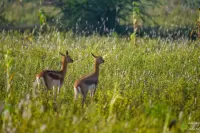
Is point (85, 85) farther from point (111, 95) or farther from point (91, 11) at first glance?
point (91, 11)

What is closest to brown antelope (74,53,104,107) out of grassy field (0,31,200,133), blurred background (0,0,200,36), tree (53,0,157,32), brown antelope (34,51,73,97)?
grassy field (0,31,200,133)

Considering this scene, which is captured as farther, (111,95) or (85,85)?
(85,85)

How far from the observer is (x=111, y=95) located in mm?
5855

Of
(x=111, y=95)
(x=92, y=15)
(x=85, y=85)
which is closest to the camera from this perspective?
(x=111, y=95)

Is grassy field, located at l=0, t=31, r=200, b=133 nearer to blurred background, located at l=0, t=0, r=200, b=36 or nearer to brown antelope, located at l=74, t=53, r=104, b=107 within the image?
brown antelope, located at l=74, t=53, r=104, b=107

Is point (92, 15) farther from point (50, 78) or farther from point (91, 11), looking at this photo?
point (50, 78)

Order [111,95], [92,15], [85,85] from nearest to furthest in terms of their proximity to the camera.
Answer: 1. [111,95]
2. [85,85]
3. [92,15]

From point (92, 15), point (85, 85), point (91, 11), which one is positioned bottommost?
point (85, 85)

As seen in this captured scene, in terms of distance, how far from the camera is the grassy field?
4527mm

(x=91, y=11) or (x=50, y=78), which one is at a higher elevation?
(x=91, y=11)

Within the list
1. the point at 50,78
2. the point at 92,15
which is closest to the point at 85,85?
the point at 50,78

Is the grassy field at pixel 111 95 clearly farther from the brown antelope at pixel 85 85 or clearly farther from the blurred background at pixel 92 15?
the blurred background at pixel 92 15

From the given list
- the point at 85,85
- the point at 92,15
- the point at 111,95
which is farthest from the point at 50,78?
the point at 92,15

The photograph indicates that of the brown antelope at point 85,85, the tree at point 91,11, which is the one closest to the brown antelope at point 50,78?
the brown antelope at point 85,85
